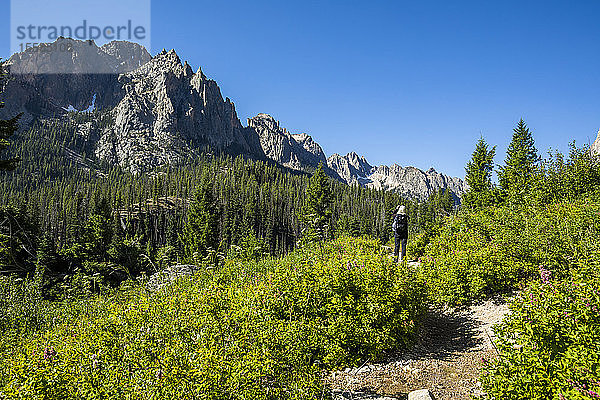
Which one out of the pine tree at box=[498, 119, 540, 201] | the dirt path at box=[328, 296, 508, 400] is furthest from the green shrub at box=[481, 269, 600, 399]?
the pine tree at box=[498, 119, 540, 201]

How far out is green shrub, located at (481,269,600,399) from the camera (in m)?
3.09

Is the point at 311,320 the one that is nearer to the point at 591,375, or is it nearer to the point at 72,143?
the point at 591,375

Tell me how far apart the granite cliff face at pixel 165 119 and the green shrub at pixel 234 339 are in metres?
154

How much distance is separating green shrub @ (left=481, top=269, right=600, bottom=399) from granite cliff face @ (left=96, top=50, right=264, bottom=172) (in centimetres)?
15727

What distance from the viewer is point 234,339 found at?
160 inches

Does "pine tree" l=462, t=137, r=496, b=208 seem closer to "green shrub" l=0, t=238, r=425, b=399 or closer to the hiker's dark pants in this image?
the hiker's dark pants

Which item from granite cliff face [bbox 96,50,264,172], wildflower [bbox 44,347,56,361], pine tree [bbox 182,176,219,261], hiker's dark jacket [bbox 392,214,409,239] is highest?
granite cliff face [bbox 96,50,264,172]

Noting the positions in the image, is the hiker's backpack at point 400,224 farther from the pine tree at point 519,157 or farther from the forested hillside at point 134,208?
the pine tree at point 519,157

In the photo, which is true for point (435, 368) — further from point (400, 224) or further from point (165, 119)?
point (165, 119)

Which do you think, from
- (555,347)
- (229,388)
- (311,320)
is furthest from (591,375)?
(311,320)

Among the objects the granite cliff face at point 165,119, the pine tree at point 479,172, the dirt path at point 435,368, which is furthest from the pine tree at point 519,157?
the granite cliff face at point 165,119

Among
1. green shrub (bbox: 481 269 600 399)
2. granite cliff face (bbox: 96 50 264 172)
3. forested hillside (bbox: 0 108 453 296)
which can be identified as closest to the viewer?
green shrub (bbox: 481 269 600 399)

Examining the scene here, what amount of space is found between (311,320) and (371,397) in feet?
4.98

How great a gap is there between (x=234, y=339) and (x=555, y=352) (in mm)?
3644
